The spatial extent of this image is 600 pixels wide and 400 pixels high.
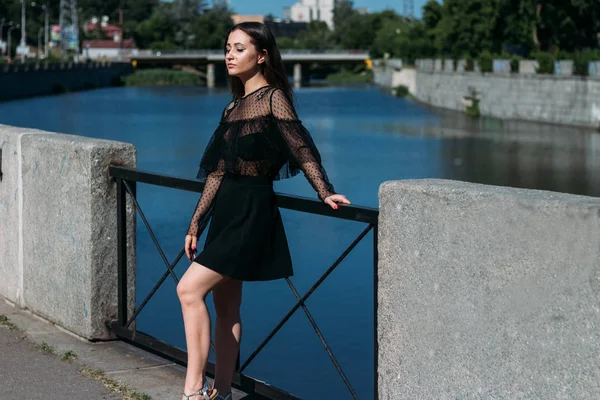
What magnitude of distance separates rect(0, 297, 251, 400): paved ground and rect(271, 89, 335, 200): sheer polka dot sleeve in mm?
1219

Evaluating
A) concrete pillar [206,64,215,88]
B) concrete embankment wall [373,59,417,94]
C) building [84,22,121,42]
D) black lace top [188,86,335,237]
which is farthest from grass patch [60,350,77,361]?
building [84,22,121,42]

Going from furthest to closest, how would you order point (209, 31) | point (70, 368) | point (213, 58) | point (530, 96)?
1. point (209, 31)
2. point (213, 58)
3. point (530, 96)
4. point (70, 368)

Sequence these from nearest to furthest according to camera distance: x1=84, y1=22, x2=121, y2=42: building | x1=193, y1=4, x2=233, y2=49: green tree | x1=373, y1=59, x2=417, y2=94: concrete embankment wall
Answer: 1. x1=373, y1=59, x2=417, y2=94: concrete embankment wall
2. x1=193, y1=4, x2=233, y2=49: green tree
3. x1=84, y1=22, x2=121, y2=42: building

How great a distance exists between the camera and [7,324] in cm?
628

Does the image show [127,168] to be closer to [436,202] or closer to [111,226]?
[111,226]

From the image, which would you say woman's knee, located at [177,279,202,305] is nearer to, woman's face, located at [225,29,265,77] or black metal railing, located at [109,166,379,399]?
black metal railing, located at [109,166,379,399]

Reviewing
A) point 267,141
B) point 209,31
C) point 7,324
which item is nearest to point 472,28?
point 7,324

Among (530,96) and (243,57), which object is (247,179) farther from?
(530,96)

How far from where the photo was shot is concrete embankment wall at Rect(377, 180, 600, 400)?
337cm

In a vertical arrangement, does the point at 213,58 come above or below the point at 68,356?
above

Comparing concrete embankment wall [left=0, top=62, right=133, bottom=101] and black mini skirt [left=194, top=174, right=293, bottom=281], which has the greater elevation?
black mini skirt [left=194, top=174, right=293, bottom=281]

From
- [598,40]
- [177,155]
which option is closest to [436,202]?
[177,155]

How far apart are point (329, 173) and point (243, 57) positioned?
23459 mm

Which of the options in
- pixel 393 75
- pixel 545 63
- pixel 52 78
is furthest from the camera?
pixel 393 75
